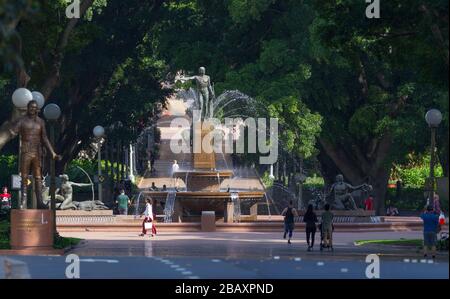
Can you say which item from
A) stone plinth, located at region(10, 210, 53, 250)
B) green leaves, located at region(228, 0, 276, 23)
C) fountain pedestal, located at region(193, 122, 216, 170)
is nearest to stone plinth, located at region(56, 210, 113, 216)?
fountain pedestal, located at region(193, 122, 216, 170)

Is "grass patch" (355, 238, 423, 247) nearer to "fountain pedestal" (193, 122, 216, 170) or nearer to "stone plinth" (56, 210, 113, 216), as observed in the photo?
"fountain pedestal" (193, 122, 216, 170)

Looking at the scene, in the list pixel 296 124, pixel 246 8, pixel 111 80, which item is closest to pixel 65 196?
pixel 296 124

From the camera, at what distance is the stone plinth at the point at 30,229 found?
34156mm

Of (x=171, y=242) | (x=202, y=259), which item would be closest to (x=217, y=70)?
(x=171, y=242)

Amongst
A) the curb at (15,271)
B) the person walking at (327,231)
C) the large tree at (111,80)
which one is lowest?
the curb at (15,271)

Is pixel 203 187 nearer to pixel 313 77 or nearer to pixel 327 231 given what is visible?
pixel 313 77

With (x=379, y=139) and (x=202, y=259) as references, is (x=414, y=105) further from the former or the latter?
(x=202, y=259)

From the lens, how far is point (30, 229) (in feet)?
112

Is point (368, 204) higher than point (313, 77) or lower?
lower

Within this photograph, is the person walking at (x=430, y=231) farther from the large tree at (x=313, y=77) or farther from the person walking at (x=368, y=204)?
the person walking at (x=368, y=204)

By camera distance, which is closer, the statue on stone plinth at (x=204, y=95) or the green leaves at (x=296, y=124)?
the statue on stone plinth at (x=204, y=95)

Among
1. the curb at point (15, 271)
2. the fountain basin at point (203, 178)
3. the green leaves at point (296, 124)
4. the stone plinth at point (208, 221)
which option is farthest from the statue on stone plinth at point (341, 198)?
the curb at point (15, 271)

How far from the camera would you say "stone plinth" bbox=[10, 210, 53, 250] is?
34156 mm

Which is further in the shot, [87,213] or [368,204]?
[368,204]
